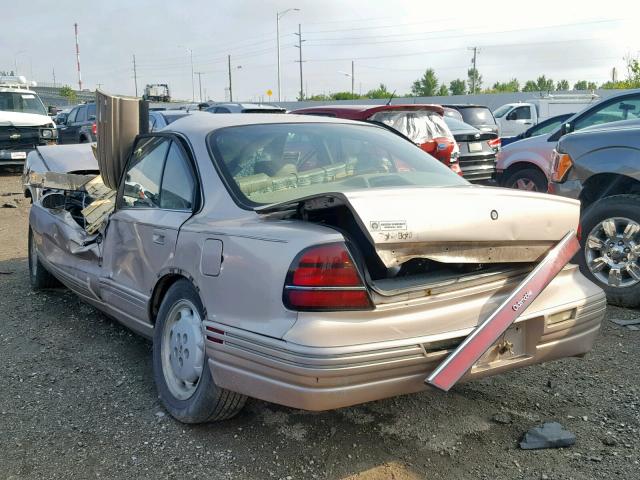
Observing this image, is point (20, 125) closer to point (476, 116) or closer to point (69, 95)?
point (476, 116)

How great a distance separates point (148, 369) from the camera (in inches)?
160

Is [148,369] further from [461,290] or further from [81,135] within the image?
[81,135]

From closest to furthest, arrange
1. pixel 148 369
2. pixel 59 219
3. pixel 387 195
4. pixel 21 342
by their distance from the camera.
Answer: pixel 387 195
pixel 148 369
pixel 21 342
pixel 59 219

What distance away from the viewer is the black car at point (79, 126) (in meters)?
17.5

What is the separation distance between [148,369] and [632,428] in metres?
2.74

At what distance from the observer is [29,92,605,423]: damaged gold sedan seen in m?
2.59

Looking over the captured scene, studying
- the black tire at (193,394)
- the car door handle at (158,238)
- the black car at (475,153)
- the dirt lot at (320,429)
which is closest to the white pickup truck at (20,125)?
the black car at (475,153)

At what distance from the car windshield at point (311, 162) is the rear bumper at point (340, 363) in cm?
79

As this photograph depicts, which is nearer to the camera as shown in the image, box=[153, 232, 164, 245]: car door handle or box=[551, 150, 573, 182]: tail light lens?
box=[153, 232, 164, 245]: car door handle

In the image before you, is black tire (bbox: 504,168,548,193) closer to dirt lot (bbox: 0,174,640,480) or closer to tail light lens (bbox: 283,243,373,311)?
dirt lot (bbox: 0,174,640,480)

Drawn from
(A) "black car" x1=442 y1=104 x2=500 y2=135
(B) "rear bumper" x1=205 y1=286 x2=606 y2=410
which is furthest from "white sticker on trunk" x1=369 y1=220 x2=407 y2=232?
(A) "black car" x1=442 y1=104 x2=500 y2=135

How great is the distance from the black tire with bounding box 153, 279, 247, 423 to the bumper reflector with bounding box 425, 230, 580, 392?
1.01 meters

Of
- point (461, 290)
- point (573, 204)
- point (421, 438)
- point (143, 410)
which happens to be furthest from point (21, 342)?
point (573, 204)

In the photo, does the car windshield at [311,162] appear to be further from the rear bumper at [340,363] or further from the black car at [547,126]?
the black car at [547,126]
